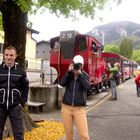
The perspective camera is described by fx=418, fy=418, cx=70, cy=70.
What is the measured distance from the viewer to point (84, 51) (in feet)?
64.9

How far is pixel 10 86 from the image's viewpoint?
23.0 feet

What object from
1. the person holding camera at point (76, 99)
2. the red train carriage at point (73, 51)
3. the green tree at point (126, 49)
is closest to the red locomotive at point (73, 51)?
the red train carriage at point (73, 51)

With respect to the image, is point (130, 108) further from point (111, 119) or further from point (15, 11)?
point (15, 11)

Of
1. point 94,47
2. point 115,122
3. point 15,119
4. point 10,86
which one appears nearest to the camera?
point 10,86

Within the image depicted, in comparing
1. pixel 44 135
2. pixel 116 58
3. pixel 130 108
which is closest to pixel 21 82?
pixel 44 135

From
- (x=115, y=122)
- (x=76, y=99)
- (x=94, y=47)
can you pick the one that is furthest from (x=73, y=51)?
(x=76, y=99)

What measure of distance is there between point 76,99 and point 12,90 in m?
1.32

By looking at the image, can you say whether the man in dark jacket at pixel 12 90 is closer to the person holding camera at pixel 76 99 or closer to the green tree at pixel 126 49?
the person holding camera at pixel 76 99

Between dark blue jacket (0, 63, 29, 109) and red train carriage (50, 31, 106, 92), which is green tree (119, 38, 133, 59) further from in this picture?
dark blue jacket (0, 63, 29, 109)

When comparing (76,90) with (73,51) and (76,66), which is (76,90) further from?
(73,51)

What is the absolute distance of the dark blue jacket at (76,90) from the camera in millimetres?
7727

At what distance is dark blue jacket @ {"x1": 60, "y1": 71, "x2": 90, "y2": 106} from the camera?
773 cm

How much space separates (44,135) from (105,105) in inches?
331

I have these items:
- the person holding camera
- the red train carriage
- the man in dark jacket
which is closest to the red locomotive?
the red train carriage
